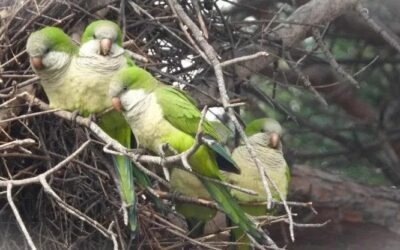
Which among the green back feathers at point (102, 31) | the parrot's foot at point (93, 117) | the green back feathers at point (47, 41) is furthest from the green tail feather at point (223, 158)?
the green back feathers at point (47, 41)

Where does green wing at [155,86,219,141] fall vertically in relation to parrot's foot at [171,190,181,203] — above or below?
above

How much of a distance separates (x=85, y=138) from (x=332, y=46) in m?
1.83

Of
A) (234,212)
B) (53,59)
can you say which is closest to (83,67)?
(53,59)

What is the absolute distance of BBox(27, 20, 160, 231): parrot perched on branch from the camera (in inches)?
181

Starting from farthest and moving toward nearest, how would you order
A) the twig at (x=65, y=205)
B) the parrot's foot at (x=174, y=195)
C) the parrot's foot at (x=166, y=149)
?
the parrot's foot at (x=174, y=195), the parrot's foot at (x=166, y=149), the twig at (x=65, y=205)

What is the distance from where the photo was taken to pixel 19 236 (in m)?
4.81

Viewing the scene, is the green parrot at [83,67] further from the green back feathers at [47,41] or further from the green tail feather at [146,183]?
the green tail feather at [146,183]

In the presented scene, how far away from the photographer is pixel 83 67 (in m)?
4.64

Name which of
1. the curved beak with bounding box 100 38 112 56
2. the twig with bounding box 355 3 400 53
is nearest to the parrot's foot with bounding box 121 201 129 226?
the curved beak with bounding box 100 38 112 56

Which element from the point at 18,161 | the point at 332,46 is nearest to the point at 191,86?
the point at 18,161

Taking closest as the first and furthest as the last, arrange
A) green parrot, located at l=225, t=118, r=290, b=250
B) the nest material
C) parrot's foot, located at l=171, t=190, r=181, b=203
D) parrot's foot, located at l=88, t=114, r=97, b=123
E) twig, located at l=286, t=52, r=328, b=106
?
parrot's foot, located at l=88, t=114, r=97, b=123 → the nest material → parrot's foot, located at l=171, t=190, r=181, b=203 → green parrot, located at l=225, t=118, r=290, b=250 → twig, located at l=286, t=52, r=328, b=106

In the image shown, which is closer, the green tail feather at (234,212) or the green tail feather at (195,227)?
the green tail feather at (234,212)

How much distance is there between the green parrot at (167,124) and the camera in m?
4.51

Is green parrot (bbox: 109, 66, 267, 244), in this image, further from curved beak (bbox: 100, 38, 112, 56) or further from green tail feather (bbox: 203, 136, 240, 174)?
curved beak (bbox: 100, 38, 112, 56)
